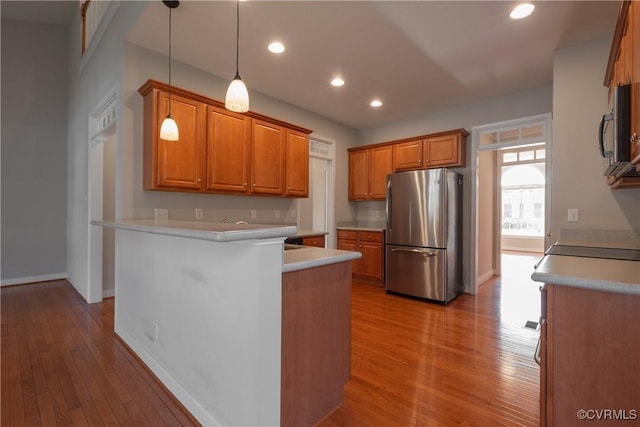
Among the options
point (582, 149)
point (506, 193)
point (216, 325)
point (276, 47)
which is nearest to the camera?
point (216, 325)

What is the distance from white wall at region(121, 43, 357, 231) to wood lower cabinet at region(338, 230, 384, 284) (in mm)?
1109

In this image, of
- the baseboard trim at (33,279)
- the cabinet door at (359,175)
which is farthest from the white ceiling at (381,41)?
the baseboard trim at (33,279)

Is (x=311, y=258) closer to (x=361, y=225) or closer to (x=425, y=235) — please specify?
(x=425, y=235)

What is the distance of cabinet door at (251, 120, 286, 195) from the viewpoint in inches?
140

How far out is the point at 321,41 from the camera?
2744mm

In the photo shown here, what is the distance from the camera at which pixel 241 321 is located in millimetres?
1312

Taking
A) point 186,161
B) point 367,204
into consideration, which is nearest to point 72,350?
point 186,161

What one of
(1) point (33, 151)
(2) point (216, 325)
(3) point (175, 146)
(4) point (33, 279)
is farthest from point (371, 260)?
(1) point (33, 151)

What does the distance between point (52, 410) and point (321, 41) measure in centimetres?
335

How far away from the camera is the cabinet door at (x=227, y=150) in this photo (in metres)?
3.11

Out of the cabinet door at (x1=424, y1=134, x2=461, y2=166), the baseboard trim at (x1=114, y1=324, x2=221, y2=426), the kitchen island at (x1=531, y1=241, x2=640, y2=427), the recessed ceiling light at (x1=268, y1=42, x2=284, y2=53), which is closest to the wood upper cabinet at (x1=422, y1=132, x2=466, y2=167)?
the cabinet door at (x1=424, y1=134, x2=461, y2=166)

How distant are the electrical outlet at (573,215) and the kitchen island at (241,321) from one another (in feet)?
7.39

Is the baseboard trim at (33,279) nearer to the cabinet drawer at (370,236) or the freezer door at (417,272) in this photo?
the cabinet drawer at (370,236)

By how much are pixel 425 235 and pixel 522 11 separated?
2508 millimetres
